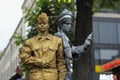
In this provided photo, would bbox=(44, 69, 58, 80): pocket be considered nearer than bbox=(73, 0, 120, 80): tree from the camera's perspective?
Yes

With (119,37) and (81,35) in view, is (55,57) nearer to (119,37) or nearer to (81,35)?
(81,35)

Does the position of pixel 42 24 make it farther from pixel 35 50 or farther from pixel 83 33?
pixel 83 33

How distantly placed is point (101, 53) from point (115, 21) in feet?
13.2

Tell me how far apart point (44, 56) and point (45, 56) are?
0.01 m

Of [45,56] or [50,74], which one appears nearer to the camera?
[50,74]

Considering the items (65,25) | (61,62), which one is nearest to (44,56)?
(61,62)

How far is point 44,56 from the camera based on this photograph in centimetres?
584

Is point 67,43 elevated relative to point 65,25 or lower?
lower

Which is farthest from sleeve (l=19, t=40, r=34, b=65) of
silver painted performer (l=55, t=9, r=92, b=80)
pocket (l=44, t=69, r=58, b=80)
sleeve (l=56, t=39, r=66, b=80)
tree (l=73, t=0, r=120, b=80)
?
tree (l=73, t=0, r=120, b=80)

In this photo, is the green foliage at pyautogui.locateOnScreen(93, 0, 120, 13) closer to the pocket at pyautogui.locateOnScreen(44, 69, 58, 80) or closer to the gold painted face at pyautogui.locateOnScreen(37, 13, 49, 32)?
the gold painted face at pyautogui.locateOnScreen(37, 13, 49, 32)

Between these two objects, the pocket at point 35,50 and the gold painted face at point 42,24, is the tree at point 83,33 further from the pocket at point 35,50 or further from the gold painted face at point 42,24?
the pocket at point 35,50

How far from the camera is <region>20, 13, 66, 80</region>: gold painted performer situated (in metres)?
5.74

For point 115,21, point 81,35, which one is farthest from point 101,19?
point 81,35

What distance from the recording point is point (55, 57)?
589 centimetres
